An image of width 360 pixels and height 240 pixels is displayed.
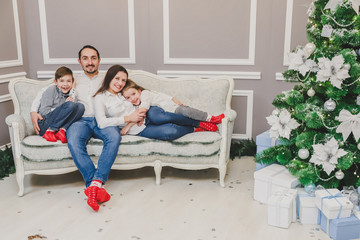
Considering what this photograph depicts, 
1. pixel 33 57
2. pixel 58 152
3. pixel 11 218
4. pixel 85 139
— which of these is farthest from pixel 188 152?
pixel 33 57

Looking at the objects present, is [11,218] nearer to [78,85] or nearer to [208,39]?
[78,85]

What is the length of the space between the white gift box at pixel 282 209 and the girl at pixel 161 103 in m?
1.01

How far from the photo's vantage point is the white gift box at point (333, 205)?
250 centimetres

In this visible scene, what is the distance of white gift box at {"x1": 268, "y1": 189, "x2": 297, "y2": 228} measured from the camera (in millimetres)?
2637

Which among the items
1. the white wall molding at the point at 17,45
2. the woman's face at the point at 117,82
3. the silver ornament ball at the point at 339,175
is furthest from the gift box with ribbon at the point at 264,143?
the white wall molding at the point at 17,45

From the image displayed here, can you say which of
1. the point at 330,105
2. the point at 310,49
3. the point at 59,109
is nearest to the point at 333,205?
the point at 330,105

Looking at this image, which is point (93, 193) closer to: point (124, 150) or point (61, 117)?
point (124, 150)

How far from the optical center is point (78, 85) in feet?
11.9

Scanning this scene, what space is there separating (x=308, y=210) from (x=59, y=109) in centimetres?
211

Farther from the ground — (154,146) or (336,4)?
(336,4)

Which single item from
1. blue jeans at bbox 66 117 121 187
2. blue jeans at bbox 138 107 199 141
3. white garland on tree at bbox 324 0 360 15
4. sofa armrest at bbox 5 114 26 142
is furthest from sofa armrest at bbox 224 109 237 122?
sofa armrest at bbox 5 114 26 142

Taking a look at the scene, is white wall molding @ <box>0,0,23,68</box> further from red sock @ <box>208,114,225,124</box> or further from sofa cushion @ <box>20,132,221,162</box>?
red sock @ <box>208,114,225,124</box>

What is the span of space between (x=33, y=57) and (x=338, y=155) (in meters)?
3.36

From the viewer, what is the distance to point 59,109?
3.33 meters
